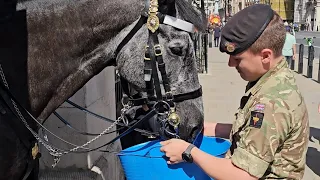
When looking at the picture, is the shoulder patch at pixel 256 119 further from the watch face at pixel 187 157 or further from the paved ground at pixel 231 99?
the paved ground at pixel 231 99

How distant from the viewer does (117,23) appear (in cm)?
284

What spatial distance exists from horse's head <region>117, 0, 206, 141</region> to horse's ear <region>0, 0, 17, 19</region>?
2.32ft

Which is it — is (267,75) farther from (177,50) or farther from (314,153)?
(314,153)

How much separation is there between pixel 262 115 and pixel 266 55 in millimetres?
326

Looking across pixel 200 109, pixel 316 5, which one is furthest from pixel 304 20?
pixel 200 109

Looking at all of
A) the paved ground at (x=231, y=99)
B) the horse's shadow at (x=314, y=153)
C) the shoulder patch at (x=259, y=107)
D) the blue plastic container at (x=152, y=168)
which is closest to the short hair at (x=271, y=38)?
the shoulder patch at (x=259, y=107)

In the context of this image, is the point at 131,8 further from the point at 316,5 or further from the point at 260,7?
the point at 316,5

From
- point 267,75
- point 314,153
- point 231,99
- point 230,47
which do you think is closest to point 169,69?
point 230,47

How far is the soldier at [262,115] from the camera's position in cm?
218

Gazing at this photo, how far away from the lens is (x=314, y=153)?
7348 millimetres

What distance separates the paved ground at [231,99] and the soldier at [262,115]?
14.2 ft

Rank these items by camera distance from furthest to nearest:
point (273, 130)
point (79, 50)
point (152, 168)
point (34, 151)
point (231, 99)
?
point (231, 99)
point (79, 50)
point (34, 151)
point (152, 168)
point (273, 130)

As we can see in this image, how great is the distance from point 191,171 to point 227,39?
81 centimetres

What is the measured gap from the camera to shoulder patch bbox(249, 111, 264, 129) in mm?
2168
